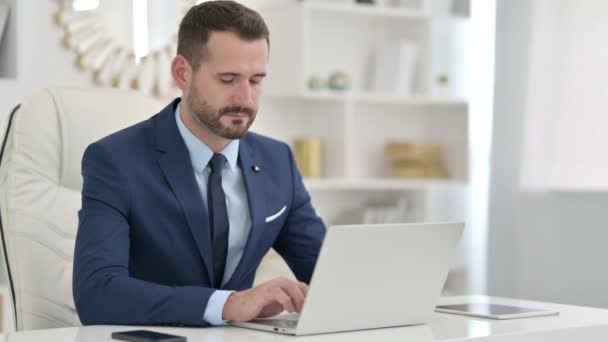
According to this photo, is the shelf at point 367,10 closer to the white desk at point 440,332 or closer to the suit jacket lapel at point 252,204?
the suit jacket lapel at point 252,204

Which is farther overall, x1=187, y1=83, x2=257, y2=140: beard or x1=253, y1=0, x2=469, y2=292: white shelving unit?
x1=253, y1=0, x2=469, y2=292: white shelving unit

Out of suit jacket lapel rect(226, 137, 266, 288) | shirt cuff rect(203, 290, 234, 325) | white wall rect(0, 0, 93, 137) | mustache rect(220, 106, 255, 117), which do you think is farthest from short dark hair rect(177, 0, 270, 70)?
white wall rect(0, 0, 93, 137)

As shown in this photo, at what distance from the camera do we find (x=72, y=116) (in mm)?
2229

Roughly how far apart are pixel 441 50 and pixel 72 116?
284 centimetres

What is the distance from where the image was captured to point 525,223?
4.45 meters

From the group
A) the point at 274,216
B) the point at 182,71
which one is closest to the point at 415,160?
the point at 274,216

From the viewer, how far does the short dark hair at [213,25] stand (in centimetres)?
192

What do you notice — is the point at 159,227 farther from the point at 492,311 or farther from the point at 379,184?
the point at 379,184

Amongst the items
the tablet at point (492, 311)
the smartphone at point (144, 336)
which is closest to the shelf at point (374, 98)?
the tablet at point (492, 311)

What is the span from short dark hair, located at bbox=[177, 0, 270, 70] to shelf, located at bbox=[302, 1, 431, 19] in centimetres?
217

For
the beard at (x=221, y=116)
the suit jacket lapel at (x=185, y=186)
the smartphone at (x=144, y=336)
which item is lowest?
the smartphone at (x=144, y=336)

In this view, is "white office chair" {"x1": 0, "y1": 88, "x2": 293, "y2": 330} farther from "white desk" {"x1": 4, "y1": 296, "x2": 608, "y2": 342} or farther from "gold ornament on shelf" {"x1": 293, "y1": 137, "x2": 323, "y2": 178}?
"gold ornament on shelf" {"x1": 293, "y1": 137, "x2": 323, "y2": 178}

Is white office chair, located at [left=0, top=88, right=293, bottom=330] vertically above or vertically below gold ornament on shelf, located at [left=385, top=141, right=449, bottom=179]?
above

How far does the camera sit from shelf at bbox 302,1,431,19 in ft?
13.8
